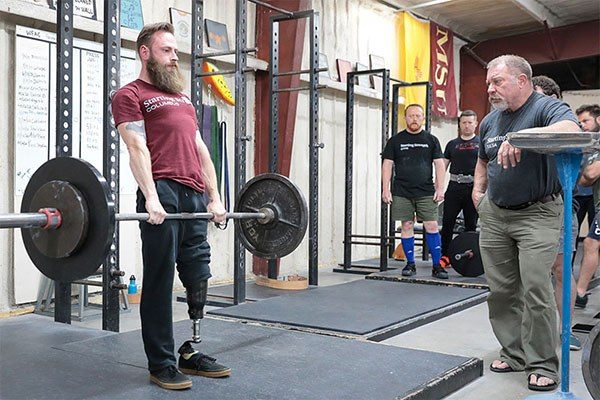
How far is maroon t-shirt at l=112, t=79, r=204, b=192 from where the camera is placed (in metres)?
2.04

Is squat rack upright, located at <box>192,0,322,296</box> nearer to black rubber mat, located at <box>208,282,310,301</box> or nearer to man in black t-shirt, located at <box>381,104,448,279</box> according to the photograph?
black rubber mat, located at <box>208,282,310,301</box>

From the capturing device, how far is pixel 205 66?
15.4 ft

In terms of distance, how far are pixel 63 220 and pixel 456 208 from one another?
3.80 metres

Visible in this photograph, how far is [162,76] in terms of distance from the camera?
211cm

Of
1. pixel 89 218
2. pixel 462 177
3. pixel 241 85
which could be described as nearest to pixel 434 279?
pixel 462 177

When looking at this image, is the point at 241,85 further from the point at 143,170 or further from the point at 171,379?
the point at 171,379

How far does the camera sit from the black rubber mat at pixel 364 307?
312 cm

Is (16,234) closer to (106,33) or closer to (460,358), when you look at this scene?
(106,33)

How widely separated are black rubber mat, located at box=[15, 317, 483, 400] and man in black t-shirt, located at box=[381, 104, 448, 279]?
6.91ft

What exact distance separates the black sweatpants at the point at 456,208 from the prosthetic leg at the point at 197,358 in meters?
3.19

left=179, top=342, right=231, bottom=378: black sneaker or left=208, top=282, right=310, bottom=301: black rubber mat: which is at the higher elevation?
left=179, top=342, right=231, bottom=378: black sneaker

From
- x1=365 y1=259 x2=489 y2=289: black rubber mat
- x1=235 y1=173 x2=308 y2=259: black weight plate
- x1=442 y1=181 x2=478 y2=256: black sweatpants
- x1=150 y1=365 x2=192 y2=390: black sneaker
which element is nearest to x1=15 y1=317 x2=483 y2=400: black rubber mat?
x1=150 y1=365 x2=192 y2=390: black sneaker

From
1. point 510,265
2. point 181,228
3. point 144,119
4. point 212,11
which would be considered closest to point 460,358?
point 510,265

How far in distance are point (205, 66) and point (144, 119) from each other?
2.71 metres
